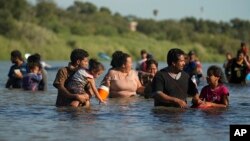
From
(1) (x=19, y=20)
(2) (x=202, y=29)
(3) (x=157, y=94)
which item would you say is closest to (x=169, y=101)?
(3) (x=157, y=94)

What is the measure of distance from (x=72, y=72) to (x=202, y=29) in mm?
111930

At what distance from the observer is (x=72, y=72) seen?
14.6 m

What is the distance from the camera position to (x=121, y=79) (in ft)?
57.1

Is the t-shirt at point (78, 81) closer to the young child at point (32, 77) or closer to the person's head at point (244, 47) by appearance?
the young child at point (32, 77)

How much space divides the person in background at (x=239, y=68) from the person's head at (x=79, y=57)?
13508 millimetres

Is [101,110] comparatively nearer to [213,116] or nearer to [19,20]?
[213,116]

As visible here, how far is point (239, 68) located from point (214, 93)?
1390cm

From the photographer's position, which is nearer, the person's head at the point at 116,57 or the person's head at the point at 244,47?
the person's head at the point at 116,57

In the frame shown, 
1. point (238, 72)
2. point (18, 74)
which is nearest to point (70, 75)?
point (18, 74)

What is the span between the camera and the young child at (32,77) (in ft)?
67.1

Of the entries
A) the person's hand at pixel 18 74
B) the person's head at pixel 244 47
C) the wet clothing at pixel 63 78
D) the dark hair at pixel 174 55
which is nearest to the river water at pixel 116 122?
the wet clothing at pixel 63 78

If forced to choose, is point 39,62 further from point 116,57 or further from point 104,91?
point 104,91

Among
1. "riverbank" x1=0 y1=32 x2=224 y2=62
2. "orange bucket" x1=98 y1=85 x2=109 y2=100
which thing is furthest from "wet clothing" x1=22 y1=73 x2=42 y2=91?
"riverbank" x1=0 y1=32 x2=224 y2=62

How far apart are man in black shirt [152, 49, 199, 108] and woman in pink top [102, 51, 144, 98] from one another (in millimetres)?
3650
